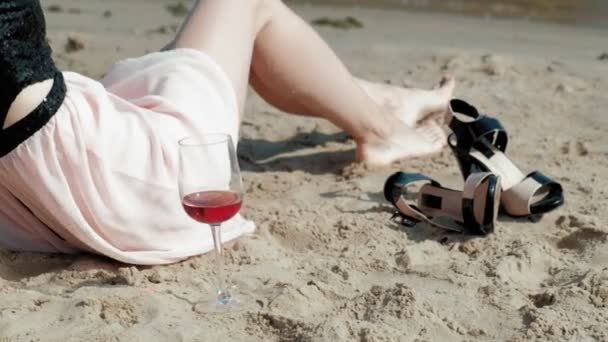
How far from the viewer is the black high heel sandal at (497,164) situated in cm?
321

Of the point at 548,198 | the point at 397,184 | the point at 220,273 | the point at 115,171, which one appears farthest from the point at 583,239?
the point at 115,171

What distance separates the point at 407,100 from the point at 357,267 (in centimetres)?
147

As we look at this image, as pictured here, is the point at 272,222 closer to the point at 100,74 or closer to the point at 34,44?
the point at 34,44

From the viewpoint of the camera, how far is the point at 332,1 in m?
9.35

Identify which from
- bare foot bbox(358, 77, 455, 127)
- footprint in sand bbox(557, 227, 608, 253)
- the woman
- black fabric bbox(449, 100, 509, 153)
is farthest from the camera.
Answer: bare foot bbox(358, 77, 455, 127)

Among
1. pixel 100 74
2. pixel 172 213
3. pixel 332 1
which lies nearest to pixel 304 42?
pixel 172 213

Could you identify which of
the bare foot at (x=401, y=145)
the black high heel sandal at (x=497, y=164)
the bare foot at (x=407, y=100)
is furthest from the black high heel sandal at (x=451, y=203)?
the bare foot at (x=407, y=100)

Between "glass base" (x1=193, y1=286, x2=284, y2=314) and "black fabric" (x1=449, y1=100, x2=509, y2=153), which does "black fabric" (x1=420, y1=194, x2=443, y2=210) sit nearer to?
"black fabric" (x1=449, y1=100, x2=509, y2=153)

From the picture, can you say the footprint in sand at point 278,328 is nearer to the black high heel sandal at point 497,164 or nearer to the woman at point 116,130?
the woman at point 116,130

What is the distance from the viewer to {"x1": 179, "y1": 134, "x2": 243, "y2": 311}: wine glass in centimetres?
229

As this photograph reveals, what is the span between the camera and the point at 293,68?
3.55 m

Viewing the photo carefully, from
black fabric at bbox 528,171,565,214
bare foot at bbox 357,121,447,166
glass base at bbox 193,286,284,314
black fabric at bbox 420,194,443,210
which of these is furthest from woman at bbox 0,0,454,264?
black fabric at bbox 528,171,565,214

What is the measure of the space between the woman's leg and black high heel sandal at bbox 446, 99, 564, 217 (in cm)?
33

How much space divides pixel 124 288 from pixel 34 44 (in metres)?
0.73
